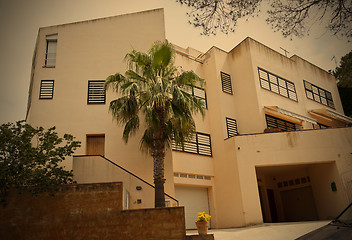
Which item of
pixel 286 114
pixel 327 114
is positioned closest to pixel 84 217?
pixel 286 114

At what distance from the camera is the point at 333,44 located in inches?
432

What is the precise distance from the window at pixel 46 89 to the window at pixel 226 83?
10455 millimetres

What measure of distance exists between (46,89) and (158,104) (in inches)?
278

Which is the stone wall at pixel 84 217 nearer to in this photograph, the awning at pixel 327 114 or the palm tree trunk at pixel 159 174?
the palm tree trunk at pixel 159 174

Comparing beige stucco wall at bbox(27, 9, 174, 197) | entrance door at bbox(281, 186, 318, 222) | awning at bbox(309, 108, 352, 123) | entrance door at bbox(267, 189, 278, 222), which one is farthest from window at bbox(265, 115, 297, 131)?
beige stucco wall at bbox(27, 9, 174, 197)

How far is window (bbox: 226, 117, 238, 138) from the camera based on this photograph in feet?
66.0

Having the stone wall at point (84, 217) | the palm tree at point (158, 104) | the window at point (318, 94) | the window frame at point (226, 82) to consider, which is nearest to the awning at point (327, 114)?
the window at point (318, 94)

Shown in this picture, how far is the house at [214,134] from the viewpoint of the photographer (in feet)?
53.2

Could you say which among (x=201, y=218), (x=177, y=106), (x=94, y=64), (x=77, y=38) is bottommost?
(x=201, y=218)

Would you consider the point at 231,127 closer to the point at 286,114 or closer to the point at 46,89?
the point at 286,114

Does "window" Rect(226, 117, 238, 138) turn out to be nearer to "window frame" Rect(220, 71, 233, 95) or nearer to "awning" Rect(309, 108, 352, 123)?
"window frame" Rect(220, 71, 233, 95)

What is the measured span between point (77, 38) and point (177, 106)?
7953 millimetres

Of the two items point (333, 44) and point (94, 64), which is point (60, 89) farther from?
point (333, 44)

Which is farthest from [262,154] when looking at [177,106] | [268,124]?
[177,106]
